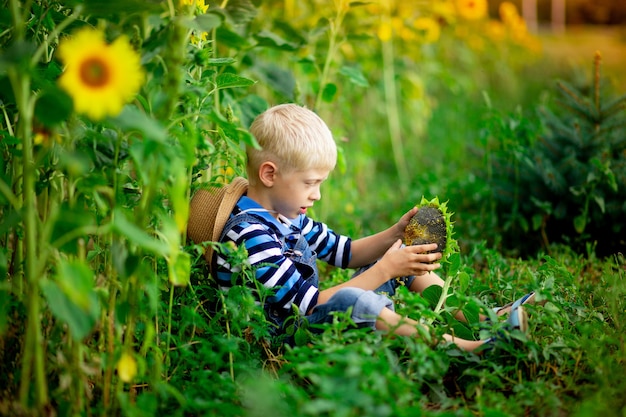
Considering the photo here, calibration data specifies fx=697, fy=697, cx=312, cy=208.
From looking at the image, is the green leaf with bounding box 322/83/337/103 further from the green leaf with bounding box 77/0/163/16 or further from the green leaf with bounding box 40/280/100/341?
the green leaf with bounding box 40/280/100/341

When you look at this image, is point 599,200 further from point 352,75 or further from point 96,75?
point 96,75

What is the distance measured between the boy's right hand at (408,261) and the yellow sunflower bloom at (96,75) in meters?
1.03

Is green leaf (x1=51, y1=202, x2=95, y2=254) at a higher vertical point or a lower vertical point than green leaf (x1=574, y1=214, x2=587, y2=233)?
higher

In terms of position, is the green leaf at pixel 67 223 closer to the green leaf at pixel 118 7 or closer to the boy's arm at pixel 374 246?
the green leaf at pixel 118 7

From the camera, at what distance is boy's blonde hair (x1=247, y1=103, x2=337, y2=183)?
2.19m

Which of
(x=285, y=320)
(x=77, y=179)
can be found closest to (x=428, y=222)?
(x=285, y=320)

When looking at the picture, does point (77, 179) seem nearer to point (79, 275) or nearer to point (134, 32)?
point (79, 275)

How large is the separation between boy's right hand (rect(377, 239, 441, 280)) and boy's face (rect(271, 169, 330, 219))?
306 millimetres

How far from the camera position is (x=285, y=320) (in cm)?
201

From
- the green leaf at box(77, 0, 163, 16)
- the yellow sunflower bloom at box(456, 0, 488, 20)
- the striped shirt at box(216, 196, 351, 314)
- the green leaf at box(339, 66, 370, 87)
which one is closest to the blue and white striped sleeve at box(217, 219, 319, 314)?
the striped shirt at box(216, 196, 351, 314)

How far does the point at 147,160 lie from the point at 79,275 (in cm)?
32

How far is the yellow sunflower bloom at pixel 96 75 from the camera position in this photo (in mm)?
1364

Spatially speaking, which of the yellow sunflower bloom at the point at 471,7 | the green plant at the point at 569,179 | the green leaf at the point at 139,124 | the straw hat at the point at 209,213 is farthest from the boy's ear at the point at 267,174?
the yellow sunflower bloom at the point at 471,7

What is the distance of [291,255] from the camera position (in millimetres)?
2232
